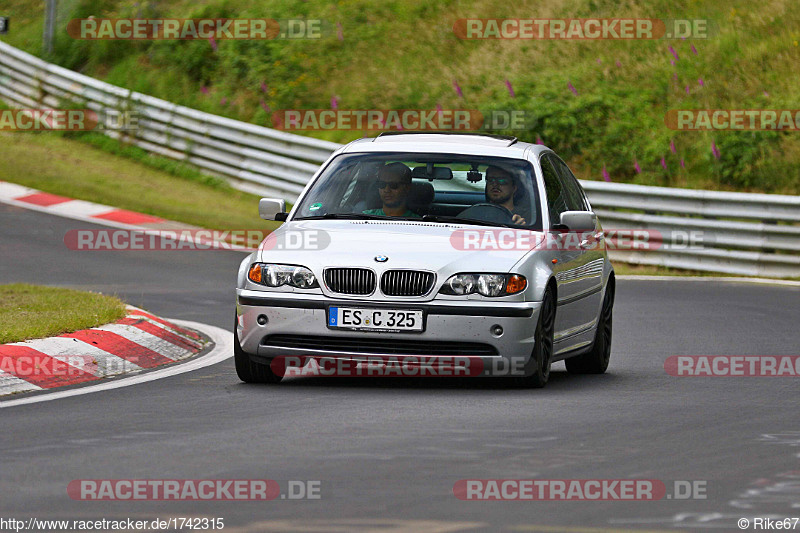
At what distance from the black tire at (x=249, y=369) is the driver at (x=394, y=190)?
122 cm

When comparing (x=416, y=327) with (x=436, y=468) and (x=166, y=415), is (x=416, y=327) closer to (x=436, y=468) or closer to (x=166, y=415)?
(x=166, y=415)

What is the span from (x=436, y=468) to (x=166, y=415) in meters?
2.06

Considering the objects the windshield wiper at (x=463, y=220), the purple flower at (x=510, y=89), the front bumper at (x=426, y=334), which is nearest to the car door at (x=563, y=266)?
the windshield wiper at (x=463, y=220)

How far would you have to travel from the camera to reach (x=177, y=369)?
34.5ft

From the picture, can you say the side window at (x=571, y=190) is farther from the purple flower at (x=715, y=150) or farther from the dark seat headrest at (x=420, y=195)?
the purple flower at (x=715, y=150)

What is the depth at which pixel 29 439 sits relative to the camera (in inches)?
296

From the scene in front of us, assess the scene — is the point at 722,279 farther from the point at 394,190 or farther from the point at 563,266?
the point at 394,190

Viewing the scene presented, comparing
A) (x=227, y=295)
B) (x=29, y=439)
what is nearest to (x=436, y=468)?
(x=29, y=439)

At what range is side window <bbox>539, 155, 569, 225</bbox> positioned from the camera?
34.6ft

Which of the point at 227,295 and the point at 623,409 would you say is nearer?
the point at 623,409

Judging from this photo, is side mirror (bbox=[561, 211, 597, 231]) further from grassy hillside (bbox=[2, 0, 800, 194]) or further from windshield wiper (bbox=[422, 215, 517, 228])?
grassy hillside (bbox=[2, 0, 800, 194])

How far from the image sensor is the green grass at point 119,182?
74.2 ft

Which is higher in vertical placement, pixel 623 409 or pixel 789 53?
pixel 789 53

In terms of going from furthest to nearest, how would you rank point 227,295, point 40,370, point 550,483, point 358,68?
1. point 358,68
2. point 227,295
3. point 40,370
4. point 550,483
